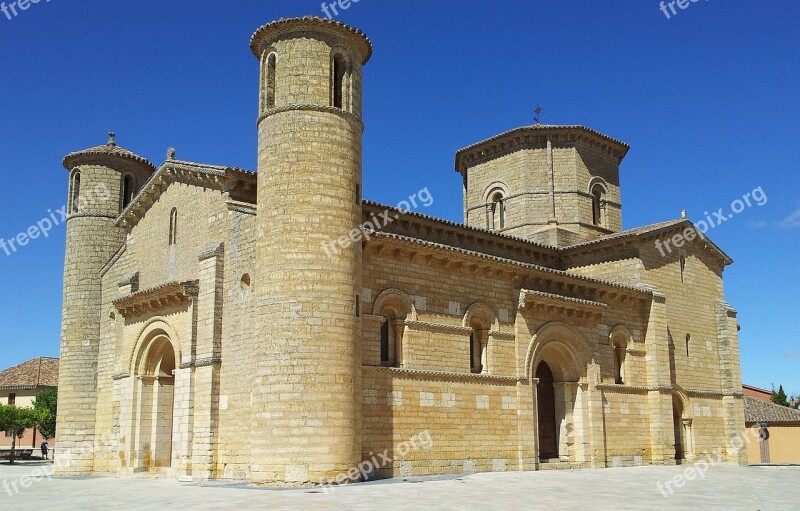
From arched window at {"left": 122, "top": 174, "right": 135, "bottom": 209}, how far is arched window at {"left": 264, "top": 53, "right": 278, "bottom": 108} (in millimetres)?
10796

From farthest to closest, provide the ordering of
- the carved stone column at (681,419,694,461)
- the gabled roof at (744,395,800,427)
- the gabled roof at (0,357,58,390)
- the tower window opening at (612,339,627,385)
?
1. the gabled roof at (0,357,58,390)
2. the gabled roof at (744,395,800,427)
3. the carved stone column at (681,419,694,461)
4. the tower window opening at (612,339,627,385)

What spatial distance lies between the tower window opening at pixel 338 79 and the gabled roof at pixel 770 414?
95.9ft

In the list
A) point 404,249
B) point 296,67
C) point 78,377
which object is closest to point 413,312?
point 404,249

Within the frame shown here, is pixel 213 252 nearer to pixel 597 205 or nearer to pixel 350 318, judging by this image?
pixel 350 318

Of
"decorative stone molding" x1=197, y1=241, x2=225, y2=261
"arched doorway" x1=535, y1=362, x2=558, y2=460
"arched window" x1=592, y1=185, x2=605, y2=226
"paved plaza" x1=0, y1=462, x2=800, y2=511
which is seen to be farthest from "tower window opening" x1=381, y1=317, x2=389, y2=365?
"arched window" x1=592, y1=185, x2=605, y2=226

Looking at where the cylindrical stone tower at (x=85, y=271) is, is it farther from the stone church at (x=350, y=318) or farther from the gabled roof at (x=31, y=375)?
the gabled roof at (x=31, y=375)

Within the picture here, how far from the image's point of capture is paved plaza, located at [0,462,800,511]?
535 inches

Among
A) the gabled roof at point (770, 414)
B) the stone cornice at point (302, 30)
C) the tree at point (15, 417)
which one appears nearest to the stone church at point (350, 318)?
the stone cornice at point (302, 30)

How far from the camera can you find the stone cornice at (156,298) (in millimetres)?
21500

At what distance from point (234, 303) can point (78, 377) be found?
30.6 ft

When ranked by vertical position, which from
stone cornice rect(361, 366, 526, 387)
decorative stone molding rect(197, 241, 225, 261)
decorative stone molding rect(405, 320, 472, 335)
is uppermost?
decorative stone molding rect(197, 241, 225, 261)

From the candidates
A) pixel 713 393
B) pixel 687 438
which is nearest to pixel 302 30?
pixel 687 438

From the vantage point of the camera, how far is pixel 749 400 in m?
41.8

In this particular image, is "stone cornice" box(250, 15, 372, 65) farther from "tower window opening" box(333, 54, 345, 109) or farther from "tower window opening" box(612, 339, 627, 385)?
"tower window opening" box(612, 339, 627, 385)
